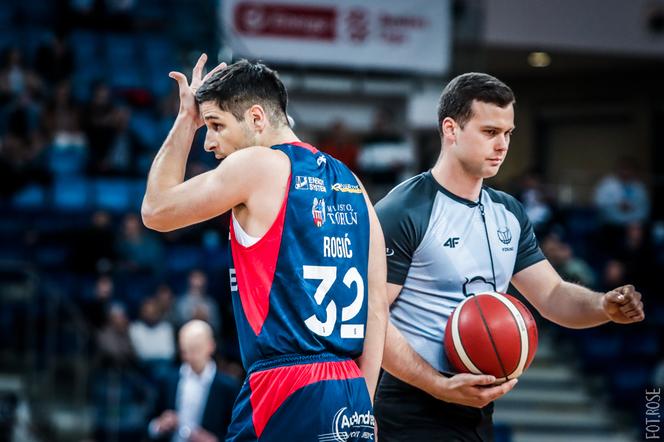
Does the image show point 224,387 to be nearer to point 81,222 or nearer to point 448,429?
point 448,429

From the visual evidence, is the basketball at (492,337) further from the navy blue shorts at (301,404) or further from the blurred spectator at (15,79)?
the blurred spectator at (15,79)

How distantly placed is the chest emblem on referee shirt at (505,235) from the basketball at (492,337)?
1.18ft

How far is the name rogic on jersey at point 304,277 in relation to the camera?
3.45 metres

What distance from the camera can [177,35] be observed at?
16312mm

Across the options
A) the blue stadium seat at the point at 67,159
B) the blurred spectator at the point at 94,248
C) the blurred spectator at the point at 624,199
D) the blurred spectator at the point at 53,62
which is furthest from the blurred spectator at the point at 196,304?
the blurred spectator at the point at 624,199

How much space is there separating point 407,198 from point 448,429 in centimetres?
90

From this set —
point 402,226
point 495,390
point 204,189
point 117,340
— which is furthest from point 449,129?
point 117,340

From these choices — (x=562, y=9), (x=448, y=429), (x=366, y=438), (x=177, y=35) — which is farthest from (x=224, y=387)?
(x=562, y=9)

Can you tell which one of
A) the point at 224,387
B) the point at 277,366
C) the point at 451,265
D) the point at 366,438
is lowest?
the point at 224,387

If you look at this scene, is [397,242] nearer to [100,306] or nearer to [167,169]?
[167,169]

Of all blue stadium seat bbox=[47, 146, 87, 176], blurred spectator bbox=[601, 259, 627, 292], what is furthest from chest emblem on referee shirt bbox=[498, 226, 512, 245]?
blue stadium seat bbox=[47, 146, 87, 176]

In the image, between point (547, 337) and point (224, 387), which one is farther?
point (547, 337)

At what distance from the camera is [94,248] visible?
459 inches

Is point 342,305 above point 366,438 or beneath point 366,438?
above
